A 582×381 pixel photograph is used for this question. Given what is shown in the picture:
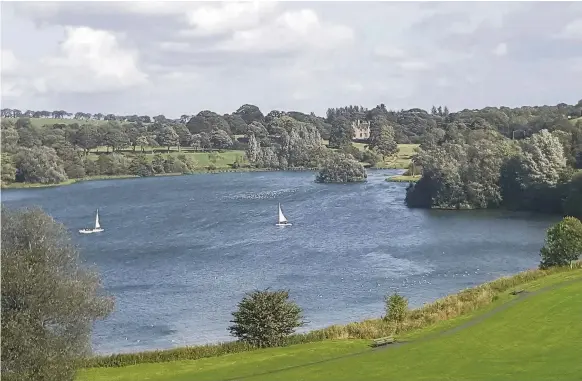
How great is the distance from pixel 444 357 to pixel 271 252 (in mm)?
40285

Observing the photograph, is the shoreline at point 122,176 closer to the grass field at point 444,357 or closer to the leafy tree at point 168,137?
the leafy tree at point 168,137

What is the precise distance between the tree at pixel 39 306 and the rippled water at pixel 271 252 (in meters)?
12.1

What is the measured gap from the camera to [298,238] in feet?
238

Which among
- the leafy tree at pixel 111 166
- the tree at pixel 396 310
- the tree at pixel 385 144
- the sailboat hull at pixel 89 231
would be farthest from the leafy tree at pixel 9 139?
the tree at pixel 396 310

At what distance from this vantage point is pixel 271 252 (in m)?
64.6

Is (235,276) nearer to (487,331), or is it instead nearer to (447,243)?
(447,243)

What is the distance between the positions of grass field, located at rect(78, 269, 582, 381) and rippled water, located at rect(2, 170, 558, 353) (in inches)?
387

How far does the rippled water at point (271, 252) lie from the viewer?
4325cm

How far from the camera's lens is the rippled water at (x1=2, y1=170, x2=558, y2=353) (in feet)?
142

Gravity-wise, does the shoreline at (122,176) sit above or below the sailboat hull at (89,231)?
above

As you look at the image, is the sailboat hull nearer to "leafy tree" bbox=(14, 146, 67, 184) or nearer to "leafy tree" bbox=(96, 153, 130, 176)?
"leafy tree" bbox=(14, 146, 67, 184)

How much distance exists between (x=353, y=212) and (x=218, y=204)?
21.0m

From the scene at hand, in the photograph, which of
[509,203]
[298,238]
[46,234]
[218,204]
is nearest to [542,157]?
[509,203]

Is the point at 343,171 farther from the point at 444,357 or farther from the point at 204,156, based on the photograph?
the point at 444,357
